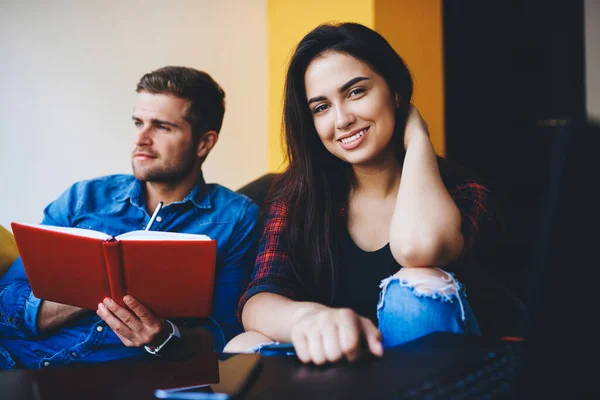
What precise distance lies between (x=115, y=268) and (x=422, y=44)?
1.69 m

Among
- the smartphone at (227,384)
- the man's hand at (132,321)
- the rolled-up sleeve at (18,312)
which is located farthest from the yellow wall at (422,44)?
the smartphone at (227,384)

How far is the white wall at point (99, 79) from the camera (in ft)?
6.84

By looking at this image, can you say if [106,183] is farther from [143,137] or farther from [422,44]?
[422,44]

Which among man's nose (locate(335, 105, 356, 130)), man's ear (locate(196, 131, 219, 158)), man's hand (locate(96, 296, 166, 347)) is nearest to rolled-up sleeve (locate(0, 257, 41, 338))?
man's hand (locate(96, 296, 166, 347))

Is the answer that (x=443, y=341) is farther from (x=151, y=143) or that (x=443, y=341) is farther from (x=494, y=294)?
(x=151, y=143)

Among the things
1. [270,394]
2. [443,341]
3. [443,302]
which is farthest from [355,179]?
[270,394]

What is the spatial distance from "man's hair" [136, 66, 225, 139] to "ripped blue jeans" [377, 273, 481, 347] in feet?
3.11

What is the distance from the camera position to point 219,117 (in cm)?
169

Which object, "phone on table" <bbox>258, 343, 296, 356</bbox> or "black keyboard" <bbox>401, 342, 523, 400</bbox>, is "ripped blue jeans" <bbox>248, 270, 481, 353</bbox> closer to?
"phone on table" <bbox>258, 343, 296, 356</bbox>

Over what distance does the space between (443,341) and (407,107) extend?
2.55ft

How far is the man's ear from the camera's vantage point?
1.61 metres

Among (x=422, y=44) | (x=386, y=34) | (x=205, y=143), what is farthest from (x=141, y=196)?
(x=422, y=44)

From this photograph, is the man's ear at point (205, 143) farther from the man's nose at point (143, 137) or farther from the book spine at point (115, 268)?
the book spine at point (115, 268)

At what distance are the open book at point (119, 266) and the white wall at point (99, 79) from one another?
3.99ft
